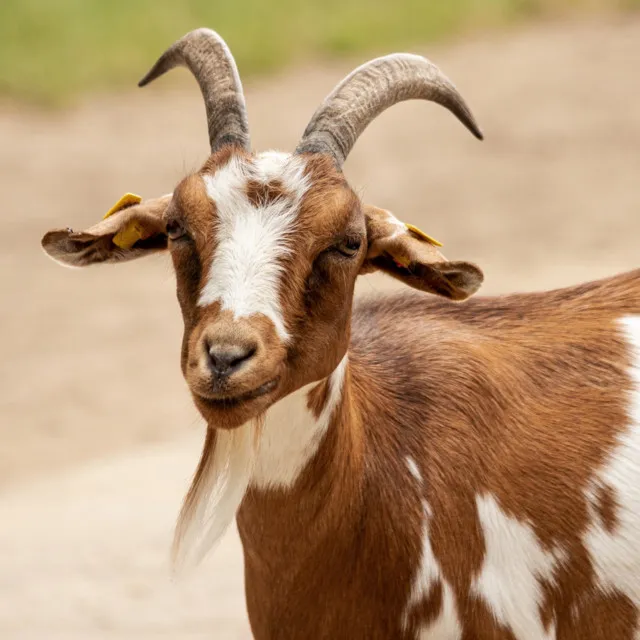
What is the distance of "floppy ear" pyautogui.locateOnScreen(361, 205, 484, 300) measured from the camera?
391 centimetres

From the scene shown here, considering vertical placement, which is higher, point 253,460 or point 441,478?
point 253,460

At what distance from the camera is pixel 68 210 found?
14102mm

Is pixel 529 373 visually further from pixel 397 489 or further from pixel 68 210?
pixel 68 210

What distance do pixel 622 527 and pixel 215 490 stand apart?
1385 millimetres

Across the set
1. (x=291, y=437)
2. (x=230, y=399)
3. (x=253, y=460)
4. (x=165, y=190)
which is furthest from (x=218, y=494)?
(x=165, y=190)

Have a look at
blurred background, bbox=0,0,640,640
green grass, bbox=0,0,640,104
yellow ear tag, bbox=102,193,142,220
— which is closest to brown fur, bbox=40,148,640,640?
yellow ear tag, bbox=102,193,142,220

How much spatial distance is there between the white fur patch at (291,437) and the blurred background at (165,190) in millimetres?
2674

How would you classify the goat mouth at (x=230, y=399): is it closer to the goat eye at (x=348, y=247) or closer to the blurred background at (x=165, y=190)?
the goat eye at (x=348, y=247)

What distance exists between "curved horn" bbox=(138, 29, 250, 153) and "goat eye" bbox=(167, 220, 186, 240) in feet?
1.11

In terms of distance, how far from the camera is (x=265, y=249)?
3719 millimetres

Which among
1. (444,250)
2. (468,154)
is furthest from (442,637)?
(468,154)

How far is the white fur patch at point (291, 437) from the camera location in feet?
13.2

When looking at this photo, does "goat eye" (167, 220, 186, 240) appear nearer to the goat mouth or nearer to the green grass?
the goat mouth

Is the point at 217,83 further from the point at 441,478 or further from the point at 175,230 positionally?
the point at 441,478
